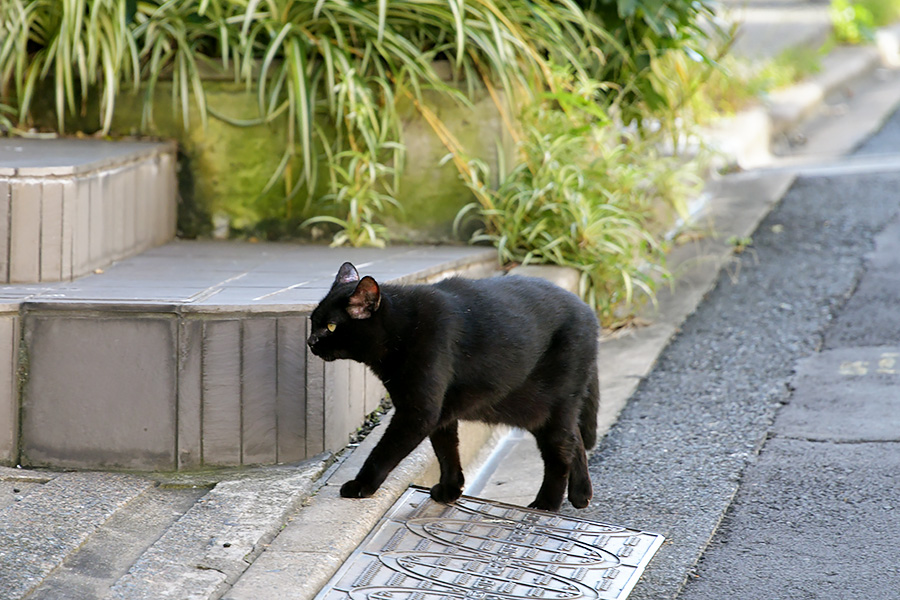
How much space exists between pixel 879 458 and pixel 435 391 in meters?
1.53

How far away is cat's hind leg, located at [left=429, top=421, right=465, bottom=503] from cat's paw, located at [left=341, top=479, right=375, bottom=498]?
24cm

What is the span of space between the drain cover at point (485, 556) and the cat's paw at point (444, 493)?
0.06ft

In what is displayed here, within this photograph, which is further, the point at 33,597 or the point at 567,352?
the point at 567,352

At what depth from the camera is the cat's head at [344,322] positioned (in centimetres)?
271

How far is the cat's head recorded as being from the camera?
2.71 metres

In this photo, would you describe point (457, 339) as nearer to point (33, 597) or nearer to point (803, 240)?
point (33, 597)

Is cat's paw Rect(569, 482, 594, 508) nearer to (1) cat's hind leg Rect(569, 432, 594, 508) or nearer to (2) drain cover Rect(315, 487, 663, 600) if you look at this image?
(1) cat's hind leg Rect(569, 432, 594, 508)

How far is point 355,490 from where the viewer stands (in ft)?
9.07

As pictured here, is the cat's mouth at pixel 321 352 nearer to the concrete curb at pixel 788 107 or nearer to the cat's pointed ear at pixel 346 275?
the cat's pointed ear at pixel 346 275

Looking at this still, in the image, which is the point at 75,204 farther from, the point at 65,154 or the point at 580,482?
the point at 580,482

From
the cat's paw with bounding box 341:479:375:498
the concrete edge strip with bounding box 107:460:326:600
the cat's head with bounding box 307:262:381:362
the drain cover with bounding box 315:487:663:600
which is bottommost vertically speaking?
the drain cover with bounding box 315:487:663:600

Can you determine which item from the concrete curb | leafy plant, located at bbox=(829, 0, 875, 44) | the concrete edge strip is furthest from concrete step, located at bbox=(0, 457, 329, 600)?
leafy plant, located at bbox=(829, 0, 875, 44)

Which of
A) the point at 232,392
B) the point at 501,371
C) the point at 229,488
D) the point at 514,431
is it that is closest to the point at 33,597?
the point at 229,488

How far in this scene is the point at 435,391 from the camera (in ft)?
8.87
